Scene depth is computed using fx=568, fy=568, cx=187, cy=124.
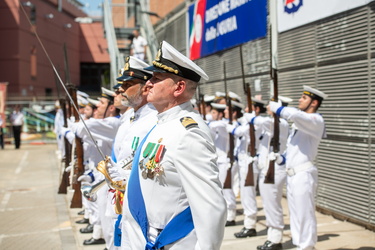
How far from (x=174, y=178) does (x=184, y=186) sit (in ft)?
0.46

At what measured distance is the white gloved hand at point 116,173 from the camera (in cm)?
455

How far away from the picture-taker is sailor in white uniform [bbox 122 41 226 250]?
3.05 meters

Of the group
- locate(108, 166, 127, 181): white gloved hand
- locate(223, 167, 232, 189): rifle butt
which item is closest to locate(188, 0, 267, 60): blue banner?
locate(223, 167, 232, 189): rifle butt

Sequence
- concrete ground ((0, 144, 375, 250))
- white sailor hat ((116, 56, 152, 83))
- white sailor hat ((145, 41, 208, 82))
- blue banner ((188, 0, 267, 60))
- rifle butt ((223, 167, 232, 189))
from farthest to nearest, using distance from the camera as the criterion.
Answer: blue banner ((188, 0, 267, 60)), rifle butt ((223, 167, 232, 189)), concrete ground ((0, 144, 375, 250)), white sailor hat ((116, 56, 152, 83)), white sailor hat ((145, 41, 208, 82))

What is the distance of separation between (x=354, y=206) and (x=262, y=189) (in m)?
1.72

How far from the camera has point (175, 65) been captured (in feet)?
11.3

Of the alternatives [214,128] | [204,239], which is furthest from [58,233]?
[204,239]

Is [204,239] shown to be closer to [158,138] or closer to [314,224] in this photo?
[158,138]

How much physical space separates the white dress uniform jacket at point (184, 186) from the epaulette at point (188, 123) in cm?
1

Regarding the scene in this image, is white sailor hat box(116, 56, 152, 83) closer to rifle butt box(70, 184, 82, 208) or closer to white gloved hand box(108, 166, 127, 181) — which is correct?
white gloved hand box(108, 166, 127, 181)

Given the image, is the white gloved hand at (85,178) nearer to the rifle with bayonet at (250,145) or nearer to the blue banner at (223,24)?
the rifle with bayonet at (250,145)

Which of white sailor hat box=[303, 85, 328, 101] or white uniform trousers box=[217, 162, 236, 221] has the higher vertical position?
white sailor hat box=[303, 85, 328, 101]

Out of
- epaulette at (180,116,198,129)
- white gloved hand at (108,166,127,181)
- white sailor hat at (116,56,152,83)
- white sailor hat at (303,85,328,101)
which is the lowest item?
white gloved hand at (108,166,127,181)

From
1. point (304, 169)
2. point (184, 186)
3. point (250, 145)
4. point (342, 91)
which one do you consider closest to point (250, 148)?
point (250, 145)
